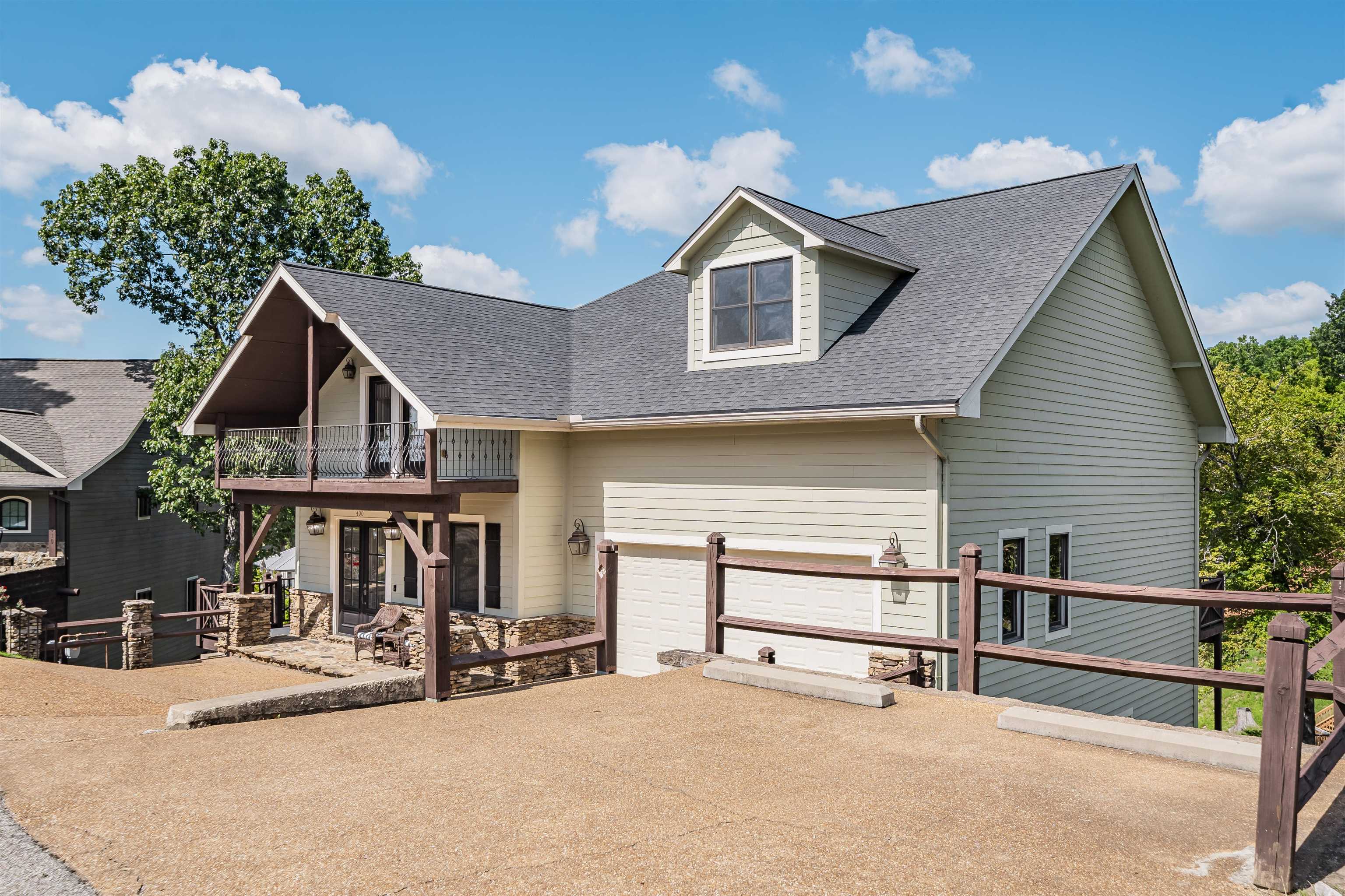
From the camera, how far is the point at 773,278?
509 inches

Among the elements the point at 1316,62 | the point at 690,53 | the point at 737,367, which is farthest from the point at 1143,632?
the point at 1316,62

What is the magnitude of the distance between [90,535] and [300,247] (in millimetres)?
9927

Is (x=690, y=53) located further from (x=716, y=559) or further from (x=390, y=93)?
(x=716, y=559)

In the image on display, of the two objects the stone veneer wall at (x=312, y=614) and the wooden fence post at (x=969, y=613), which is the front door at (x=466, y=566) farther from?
the wooden fence post at (x=969, y=613)

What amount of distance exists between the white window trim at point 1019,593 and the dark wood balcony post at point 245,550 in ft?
47.5

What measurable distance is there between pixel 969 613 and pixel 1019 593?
5.76 meters

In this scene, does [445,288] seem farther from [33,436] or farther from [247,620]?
[33,436]

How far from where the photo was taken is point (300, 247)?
25.3 m

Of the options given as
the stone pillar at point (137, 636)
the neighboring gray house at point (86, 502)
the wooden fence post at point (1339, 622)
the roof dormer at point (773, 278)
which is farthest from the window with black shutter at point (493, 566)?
the neighboring gray house at point (86, 502)

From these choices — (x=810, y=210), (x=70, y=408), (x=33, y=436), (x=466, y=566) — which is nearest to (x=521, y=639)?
(x=466, y=566)

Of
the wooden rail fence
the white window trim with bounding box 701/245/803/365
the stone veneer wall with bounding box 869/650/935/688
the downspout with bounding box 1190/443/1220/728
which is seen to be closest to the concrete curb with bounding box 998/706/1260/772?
the wooden rail fence


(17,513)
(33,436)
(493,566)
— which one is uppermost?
(33,436)

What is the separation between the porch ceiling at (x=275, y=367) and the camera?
16.3m

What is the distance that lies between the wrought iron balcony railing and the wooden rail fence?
6786mm
